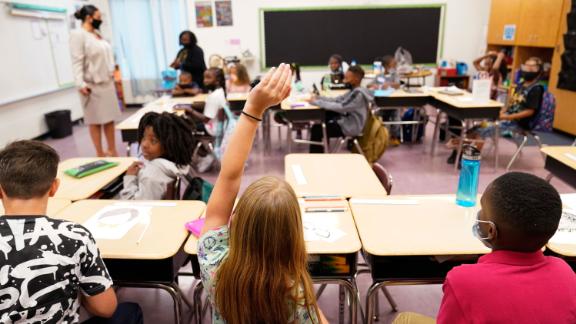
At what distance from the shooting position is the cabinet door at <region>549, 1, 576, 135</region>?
18.2 ft

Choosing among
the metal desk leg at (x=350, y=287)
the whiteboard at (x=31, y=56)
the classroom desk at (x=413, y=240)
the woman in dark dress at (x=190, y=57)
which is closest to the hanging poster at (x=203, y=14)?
the woman in dark dress at (x=190, y=57)

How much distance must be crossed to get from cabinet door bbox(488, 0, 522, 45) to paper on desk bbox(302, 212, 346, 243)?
20.4ft

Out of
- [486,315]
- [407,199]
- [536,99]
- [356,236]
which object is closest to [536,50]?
[536,99]

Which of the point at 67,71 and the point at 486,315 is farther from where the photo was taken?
the point at 67,71

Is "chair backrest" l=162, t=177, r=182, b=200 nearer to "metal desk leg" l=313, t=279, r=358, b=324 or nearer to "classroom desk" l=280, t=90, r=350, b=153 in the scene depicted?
"metal desk leg" l=313, t=279, r=358, b=324

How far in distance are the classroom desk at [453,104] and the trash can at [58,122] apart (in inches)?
172

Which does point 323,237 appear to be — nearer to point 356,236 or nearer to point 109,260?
point 356,236

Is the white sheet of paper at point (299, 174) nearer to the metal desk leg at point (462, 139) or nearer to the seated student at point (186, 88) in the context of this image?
the metal desk leg at point (462, 139)

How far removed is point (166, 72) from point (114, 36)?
1.25m

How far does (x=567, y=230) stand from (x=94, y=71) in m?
4.25

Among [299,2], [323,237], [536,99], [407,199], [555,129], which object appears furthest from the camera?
[299,2]

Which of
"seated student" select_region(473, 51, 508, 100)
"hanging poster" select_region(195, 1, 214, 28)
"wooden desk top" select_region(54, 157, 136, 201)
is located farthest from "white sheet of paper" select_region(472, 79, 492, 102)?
"hanging poster" select_region(195, 1, 214, 28)

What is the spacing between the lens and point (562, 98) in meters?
5.73

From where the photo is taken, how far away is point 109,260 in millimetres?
1749
